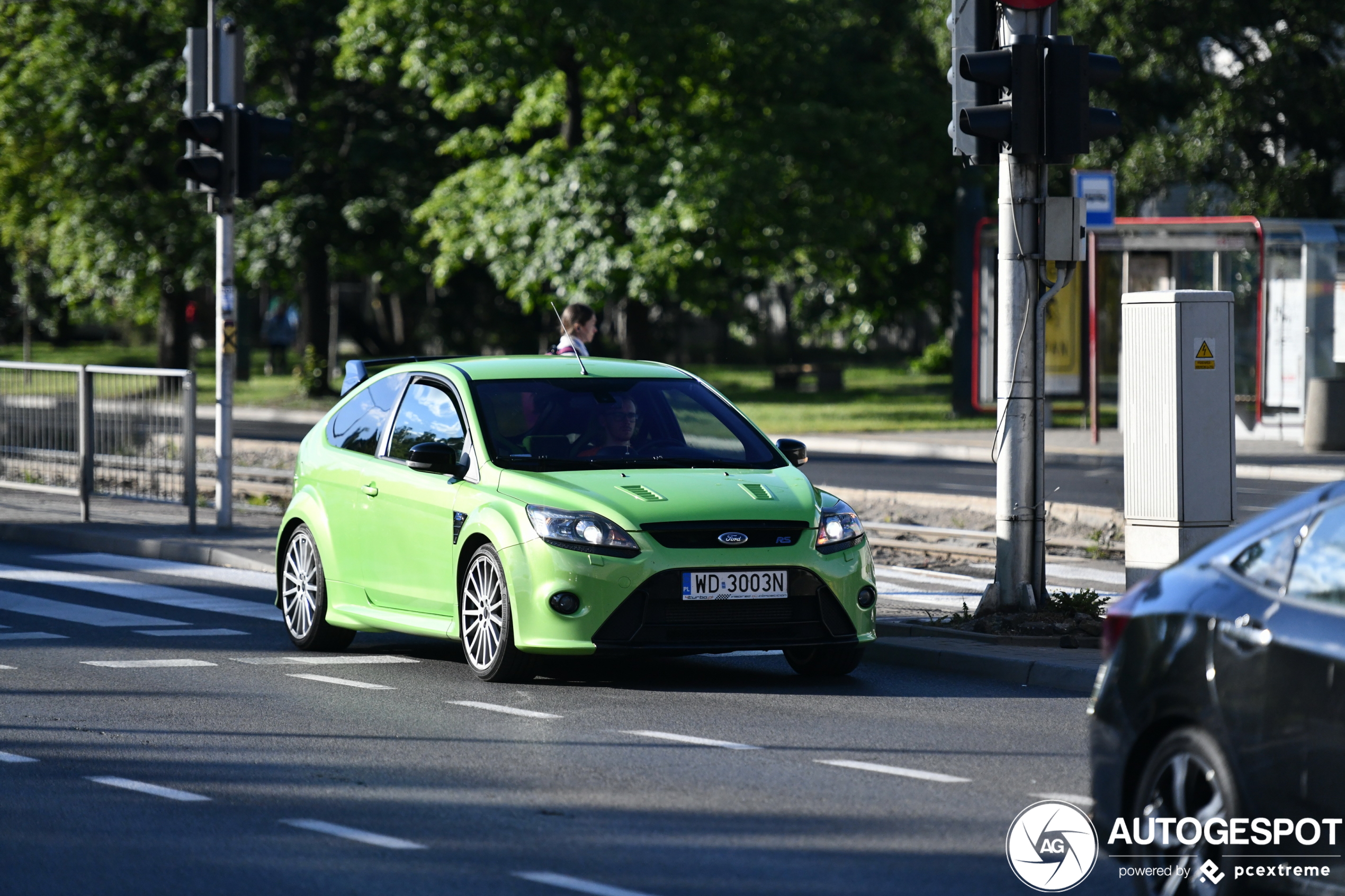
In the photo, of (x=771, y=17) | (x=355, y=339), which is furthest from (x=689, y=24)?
(x=355, y=339)

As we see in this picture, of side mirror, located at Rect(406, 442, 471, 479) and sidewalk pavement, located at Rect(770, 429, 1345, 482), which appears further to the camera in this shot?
sidewalk pavement, located at Rect(770, 429, 1345, 482)

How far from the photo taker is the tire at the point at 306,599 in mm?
10609

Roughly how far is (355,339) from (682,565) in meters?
51.8

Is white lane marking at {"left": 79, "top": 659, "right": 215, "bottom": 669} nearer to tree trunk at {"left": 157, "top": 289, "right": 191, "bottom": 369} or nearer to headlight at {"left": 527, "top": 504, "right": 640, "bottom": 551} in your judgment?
headlight at {"left": 527, "top": 504, "right": 640, "bottom": 551}

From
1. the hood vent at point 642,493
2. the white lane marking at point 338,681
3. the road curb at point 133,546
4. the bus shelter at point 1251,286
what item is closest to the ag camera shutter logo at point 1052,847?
the hood vent at point 642,493

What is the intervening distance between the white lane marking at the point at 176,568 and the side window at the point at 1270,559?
9.61 metres

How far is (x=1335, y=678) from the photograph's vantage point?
14.5 feet

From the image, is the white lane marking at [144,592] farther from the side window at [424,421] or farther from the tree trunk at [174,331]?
the tree trunk at [174,331]

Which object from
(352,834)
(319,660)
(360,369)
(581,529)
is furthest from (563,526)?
(360,369)

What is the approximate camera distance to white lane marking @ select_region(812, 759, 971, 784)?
7020 millimetres

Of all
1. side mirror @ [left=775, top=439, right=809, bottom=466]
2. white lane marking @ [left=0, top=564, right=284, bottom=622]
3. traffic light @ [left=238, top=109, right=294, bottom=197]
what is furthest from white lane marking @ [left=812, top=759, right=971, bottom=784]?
traffic light @ [left=238, top=109, right=294, bottom=197]

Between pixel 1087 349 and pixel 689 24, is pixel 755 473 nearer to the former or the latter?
pixel 1087 349
